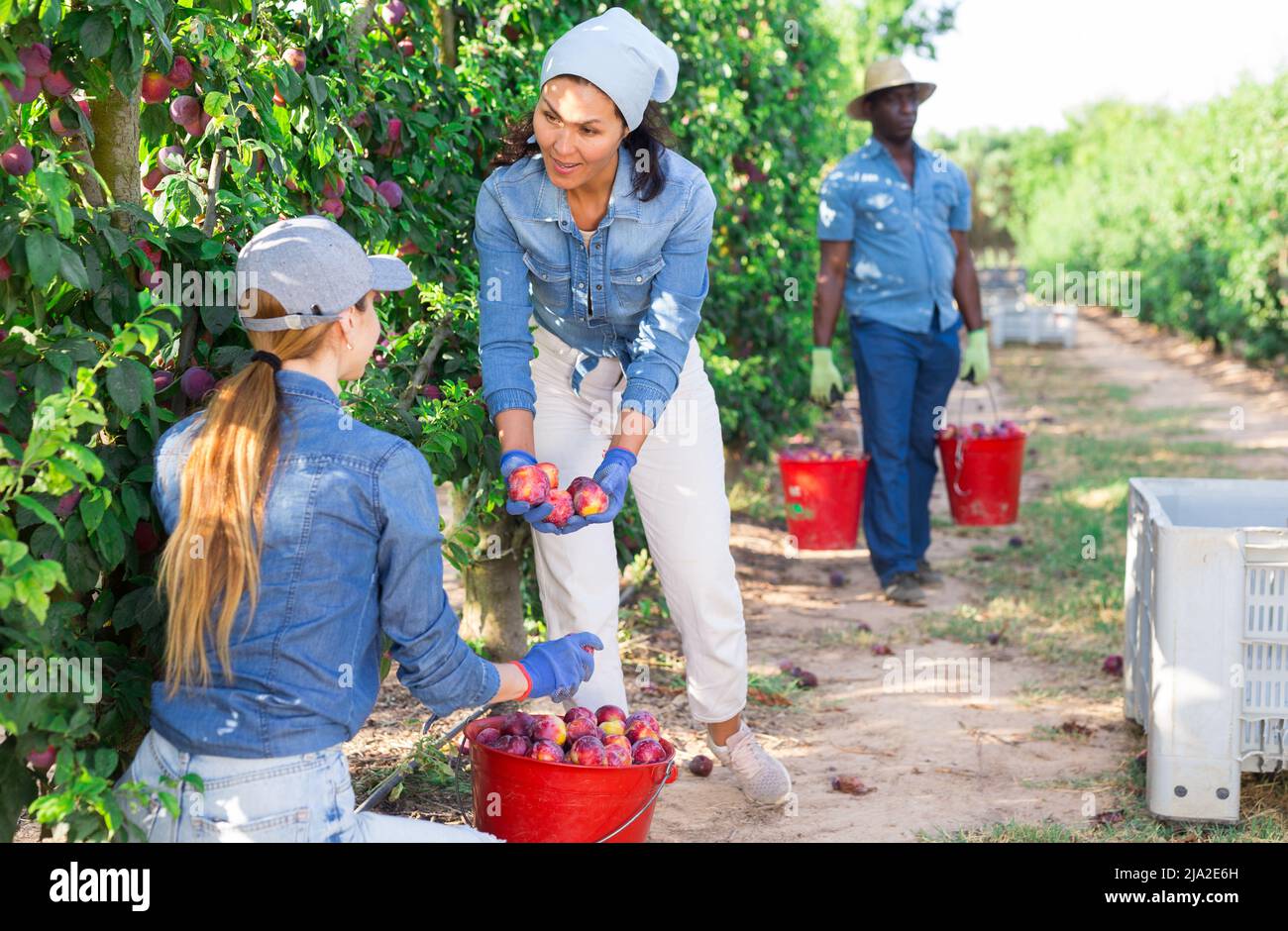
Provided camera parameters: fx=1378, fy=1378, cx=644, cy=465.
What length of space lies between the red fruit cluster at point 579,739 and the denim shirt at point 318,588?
1.40 feet

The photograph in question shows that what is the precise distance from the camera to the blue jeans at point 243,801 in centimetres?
207

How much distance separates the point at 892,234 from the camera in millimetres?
5578

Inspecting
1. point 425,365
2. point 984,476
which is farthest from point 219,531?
point 984,476

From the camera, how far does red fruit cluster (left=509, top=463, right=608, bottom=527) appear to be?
2.67m

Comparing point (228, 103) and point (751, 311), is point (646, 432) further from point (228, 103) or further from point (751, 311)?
point (751, 311)

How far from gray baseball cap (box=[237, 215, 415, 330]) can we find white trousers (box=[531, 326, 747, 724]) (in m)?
0.91

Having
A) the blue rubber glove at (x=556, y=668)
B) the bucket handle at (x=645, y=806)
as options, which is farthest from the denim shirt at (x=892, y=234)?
the blue rubber glove at (x=556, y=668)

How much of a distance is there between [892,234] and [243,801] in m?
4.11

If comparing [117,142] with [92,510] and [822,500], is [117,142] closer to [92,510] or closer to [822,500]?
[92,510]

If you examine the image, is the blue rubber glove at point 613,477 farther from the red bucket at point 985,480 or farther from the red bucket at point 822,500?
the red bucket at point 985,480

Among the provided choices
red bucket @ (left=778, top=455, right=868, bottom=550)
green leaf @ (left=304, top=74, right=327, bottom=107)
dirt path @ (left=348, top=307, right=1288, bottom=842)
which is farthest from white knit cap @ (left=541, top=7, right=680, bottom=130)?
red bucket @ (left=778, top=455, right=868, bottom=550)

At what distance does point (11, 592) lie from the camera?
6.10 feet

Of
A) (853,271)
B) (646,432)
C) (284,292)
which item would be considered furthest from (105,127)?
(853,271)
